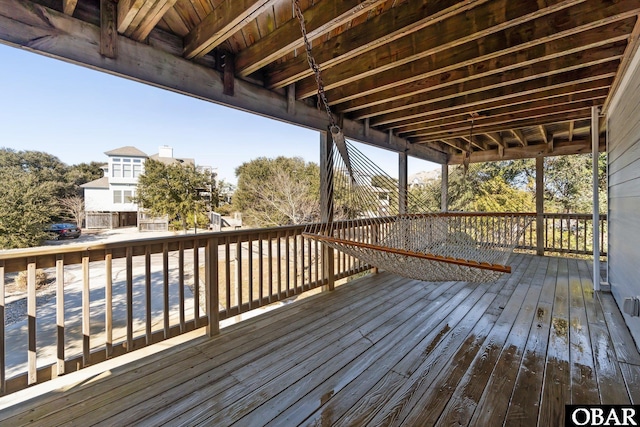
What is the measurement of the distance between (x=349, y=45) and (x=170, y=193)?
8.59m

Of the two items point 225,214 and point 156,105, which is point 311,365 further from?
point 156,105

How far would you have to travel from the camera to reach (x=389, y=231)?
10.5ft

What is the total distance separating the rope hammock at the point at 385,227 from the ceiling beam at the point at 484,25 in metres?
0.62

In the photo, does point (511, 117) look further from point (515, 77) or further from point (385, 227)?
point (385, 227)

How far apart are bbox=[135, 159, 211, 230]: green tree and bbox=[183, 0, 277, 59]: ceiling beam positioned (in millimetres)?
6256

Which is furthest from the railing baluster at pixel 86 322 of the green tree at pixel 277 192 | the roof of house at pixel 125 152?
the roof of house at pixel 125 152

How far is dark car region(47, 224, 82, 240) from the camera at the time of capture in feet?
21.2

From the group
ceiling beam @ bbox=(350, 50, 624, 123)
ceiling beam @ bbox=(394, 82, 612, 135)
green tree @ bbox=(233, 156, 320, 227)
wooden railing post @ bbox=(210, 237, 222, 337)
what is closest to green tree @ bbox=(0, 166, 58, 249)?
green tree @ bbox=(233, 156, 320, 227)

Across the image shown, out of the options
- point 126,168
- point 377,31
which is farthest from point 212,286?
point 126,168

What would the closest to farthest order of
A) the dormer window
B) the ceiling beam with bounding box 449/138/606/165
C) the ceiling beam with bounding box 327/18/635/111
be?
the ceiling beam with bounding box 327/18/635/111 → the ceiling beam with bounding box 449/138/606/165 → the dormer window

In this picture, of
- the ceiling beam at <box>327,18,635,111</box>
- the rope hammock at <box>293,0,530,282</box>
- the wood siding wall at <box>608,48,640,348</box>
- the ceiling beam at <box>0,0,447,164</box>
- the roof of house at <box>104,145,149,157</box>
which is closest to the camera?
the ceiling beam at <box>0,0,447,164</box>

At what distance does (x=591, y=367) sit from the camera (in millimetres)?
1609

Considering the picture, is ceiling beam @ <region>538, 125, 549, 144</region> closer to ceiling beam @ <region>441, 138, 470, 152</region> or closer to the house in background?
ceiling beam @ <region>441, 138, 470, 152</region>

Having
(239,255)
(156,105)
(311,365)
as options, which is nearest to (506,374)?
(311,365)
